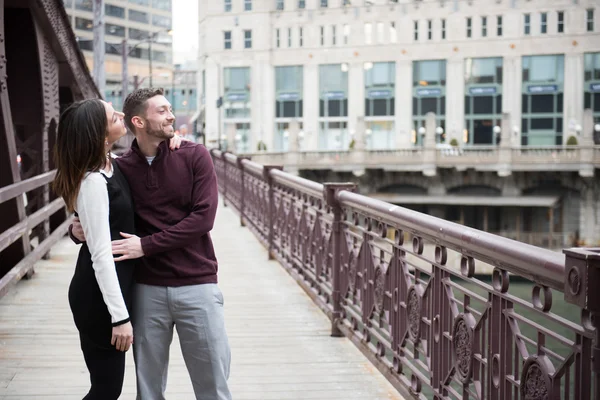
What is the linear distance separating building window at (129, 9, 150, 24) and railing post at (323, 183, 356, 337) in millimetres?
80919

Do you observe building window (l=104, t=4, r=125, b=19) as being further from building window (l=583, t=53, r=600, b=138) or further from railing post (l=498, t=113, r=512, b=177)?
building window (l=583, t=53, r=600, b=138)

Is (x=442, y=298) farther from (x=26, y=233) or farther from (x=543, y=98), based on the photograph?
(x=543, y=98)

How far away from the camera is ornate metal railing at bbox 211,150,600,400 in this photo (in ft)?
9.98

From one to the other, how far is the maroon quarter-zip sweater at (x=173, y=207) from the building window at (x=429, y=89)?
7245 centimetres

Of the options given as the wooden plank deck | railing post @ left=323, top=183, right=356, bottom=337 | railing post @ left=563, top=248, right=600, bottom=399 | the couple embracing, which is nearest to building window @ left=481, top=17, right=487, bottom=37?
the wooden plank deck

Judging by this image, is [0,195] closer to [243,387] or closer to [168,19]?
[243,387]

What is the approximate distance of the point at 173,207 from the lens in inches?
151

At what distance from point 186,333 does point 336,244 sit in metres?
3.67

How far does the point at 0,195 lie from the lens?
24.7ft

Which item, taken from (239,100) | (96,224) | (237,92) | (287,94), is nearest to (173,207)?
(96,224)

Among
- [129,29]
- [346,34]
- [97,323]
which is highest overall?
[129,29]

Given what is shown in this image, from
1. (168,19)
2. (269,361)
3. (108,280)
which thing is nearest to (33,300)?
(269,361)

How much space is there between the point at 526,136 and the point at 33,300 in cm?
6891

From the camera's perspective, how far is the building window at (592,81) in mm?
71625
